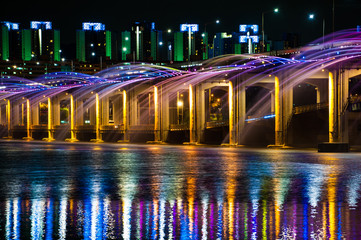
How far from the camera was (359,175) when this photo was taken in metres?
19.4

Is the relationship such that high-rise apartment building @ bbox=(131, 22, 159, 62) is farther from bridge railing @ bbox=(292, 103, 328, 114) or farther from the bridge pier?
the bridge pier

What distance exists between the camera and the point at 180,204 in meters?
12.4

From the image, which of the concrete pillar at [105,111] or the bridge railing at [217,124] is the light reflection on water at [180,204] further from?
the concrete pillar at [105,111]

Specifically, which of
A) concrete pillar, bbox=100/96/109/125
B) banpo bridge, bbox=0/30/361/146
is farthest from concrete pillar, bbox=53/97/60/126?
concrete pillar, bbox=100/96/109/125

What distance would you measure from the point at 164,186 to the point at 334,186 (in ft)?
14.5

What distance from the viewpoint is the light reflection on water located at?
9383 millimetres

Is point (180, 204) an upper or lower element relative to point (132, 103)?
lower

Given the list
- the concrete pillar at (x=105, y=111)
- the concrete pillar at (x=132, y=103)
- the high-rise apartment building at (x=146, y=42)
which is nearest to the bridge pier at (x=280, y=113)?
the concrete pillar at (x=132, y=103)

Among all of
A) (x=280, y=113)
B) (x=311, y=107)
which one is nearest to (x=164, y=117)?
(x=311, y=107)

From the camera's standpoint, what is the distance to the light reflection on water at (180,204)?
30.8ft

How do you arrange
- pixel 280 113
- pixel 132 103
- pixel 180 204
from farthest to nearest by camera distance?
1. pixel 132 103
2. pixel 280 113
3. pixel 180 204

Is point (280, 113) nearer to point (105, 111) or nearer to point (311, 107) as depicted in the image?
point (311, 107)

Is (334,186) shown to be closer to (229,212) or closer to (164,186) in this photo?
(164,186)

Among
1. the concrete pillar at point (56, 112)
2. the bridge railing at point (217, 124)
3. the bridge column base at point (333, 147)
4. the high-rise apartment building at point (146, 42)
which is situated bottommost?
the bridge column base at point (333, 147)
